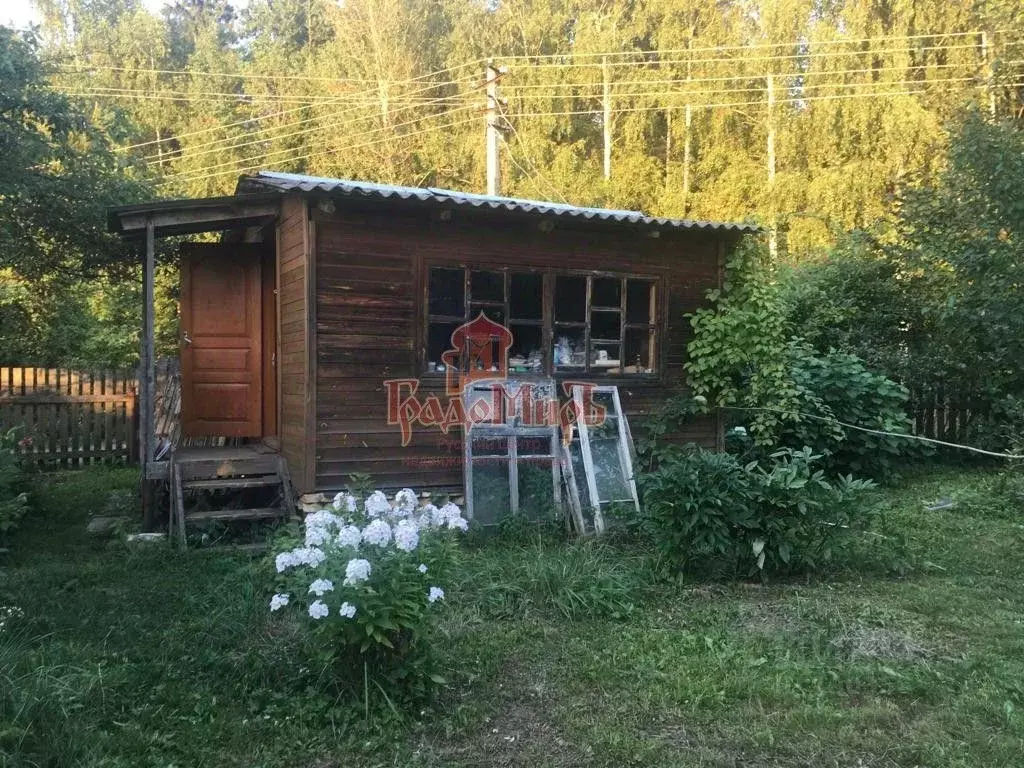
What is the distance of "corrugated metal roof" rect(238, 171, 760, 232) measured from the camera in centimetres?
591

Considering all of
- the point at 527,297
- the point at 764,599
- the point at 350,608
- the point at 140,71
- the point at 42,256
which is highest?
the point at 140,71

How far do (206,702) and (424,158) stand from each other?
797 inches

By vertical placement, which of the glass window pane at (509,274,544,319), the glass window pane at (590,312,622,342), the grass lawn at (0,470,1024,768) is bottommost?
the grass lawn at (0,470,1024,768)

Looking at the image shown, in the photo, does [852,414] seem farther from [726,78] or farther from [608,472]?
[726,78]

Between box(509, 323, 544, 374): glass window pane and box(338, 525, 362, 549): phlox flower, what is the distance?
4091mm

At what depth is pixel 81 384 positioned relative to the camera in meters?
10.8

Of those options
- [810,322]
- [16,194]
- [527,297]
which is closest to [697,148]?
[810,322]

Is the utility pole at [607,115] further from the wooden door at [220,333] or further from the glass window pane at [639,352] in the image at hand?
the wooden door at [220,333]

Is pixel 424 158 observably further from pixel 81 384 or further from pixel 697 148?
pixel 81 384

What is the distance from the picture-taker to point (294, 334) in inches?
262

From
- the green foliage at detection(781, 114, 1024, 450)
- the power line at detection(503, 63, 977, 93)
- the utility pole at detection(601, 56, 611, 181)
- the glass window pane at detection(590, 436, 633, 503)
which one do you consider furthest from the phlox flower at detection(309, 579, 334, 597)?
the power line at detection(503, 63, 977, 93)

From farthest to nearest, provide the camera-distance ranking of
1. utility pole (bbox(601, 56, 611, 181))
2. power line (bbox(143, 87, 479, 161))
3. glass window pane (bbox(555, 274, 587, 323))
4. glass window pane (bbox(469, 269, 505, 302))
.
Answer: power line (bbox(143, 87, 479, 161)), utility pole (bbox(601, 56, 611, 181)), glass window pane (bbox(555, 274, 587, 323)), glass window pane (bbox(469, 269, 505, 302))

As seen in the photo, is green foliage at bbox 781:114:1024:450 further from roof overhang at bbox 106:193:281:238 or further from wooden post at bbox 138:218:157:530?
wooden post at bbox 138:218:157:530

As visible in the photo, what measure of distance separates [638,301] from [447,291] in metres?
1.97
